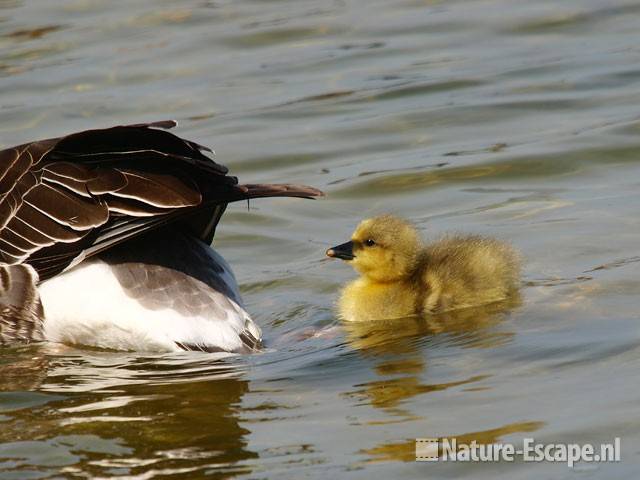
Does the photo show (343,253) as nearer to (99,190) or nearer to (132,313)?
(132,313)

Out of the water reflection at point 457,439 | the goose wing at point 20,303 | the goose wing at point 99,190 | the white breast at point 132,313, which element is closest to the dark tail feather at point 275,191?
the goose wing at point 99,190

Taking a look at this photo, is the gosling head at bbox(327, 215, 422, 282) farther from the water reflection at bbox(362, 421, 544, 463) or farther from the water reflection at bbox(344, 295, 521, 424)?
the water reflection at bbox(362, 421, 544, 463)

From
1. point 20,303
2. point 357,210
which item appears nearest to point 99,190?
point 20,303

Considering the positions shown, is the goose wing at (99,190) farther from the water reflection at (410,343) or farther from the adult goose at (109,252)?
the water reflection at (410,343)

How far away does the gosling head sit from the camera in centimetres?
616

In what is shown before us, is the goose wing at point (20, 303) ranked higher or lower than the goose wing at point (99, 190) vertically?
lower

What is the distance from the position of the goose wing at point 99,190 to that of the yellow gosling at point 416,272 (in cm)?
107

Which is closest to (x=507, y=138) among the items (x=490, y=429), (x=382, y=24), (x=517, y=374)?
(x=382, y=24)

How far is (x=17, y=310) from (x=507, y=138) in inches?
178

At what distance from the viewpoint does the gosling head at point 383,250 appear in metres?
6.16

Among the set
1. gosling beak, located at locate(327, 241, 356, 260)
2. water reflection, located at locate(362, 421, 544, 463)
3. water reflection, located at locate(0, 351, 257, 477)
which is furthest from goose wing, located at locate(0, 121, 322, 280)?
water reflection, located at locate(362, 421, 544, 463)

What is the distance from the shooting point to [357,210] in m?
8.09

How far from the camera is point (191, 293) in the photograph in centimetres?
554

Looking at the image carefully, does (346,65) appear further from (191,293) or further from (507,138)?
(191,293)
